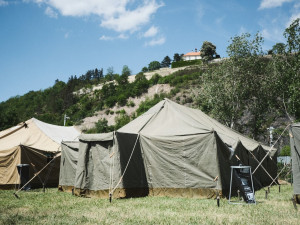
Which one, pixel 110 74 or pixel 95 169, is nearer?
pixel 95 169

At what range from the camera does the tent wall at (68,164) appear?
12.4 metres

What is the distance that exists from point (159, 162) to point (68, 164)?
454cm

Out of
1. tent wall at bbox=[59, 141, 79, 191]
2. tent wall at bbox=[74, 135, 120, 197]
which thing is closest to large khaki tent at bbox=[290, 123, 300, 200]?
tent wall at bbox=[74, 135, 120, 197]

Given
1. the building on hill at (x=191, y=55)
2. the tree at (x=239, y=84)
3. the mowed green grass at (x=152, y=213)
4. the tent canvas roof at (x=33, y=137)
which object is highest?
the building on hill at (x=191, y=55)

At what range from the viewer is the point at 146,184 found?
10586 mm

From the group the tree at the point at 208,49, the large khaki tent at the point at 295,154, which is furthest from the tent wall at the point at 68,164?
the tree at the point at 208,49

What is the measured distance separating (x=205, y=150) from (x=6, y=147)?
10.5 metres

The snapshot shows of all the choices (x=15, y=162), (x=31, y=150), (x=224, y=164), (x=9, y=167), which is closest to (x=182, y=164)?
(x=224, y=164)

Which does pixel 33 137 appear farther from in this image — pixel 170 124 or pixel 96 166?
pixel 170 124

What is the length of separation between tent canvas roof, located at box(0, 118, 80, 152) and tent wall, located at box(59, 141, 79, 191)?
2410 mm

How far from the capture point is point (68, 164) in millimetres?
12633

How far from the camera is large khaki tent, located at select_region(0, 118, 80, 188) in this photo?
13.6 metres

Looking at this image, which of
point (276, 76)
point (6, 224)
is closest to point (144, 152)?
point (6, 224)

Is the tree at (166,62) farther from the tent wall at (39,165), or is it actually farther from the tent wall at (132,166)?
the tent wall at (132,166)
